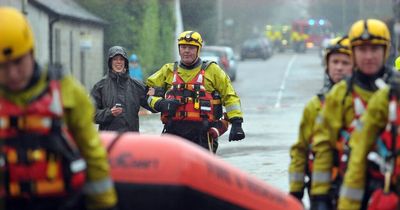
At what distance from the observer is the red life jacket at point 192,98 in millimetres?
11414

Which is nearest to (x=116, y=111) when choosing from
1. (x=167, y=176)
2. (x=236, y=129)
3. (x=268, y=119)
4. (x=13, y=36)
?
(x=236, y=129)

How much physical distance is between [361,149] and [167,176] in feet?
3.15

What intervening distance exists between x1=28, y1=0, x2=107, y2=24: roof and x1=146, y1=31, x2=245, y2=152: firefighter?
24.0 meters

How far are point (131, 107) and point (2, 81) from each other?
6816 mm

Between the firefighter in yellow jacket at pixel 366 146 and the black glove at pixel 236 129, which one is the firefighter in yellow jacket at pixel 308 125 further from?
the black glove at pixel 236 129

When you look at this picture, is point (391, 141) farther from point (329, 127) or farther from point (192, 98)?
point (192, 98)

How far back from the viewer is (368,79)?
20.5 feet

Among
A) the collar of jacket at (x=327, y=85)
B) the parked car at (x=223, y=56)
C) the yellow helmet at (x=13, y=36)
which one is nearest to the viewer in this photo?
the yellow helmet at (x=13, y=36)

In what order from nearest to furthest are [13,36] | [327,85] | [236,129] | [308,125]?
1. [13,36]
2. [308,125]
3. [327,85]
4. [236,129]

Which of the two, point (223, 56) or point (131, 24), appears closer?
point (131, 24)

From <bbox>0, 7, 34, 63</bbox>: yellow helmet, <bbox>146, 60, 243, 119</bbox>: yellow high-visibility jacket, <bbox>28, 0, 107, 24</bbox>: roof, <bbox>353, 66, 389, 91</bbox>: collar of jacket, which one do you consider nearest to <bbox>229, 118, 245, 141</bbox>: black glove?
<bbox>146, 60, 243, 119</bbox>: yellow high-visibility jacket

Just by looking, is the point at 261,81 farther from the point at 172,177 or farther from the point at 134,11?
the point at 172,177

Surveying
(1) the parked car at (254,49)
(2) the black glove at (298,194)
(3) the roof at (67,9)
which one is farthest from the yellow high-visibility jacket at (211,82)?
(1) the parked car at (254,49)

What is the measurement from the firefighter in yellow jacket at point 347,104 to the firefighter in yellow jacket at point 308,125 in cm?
59
